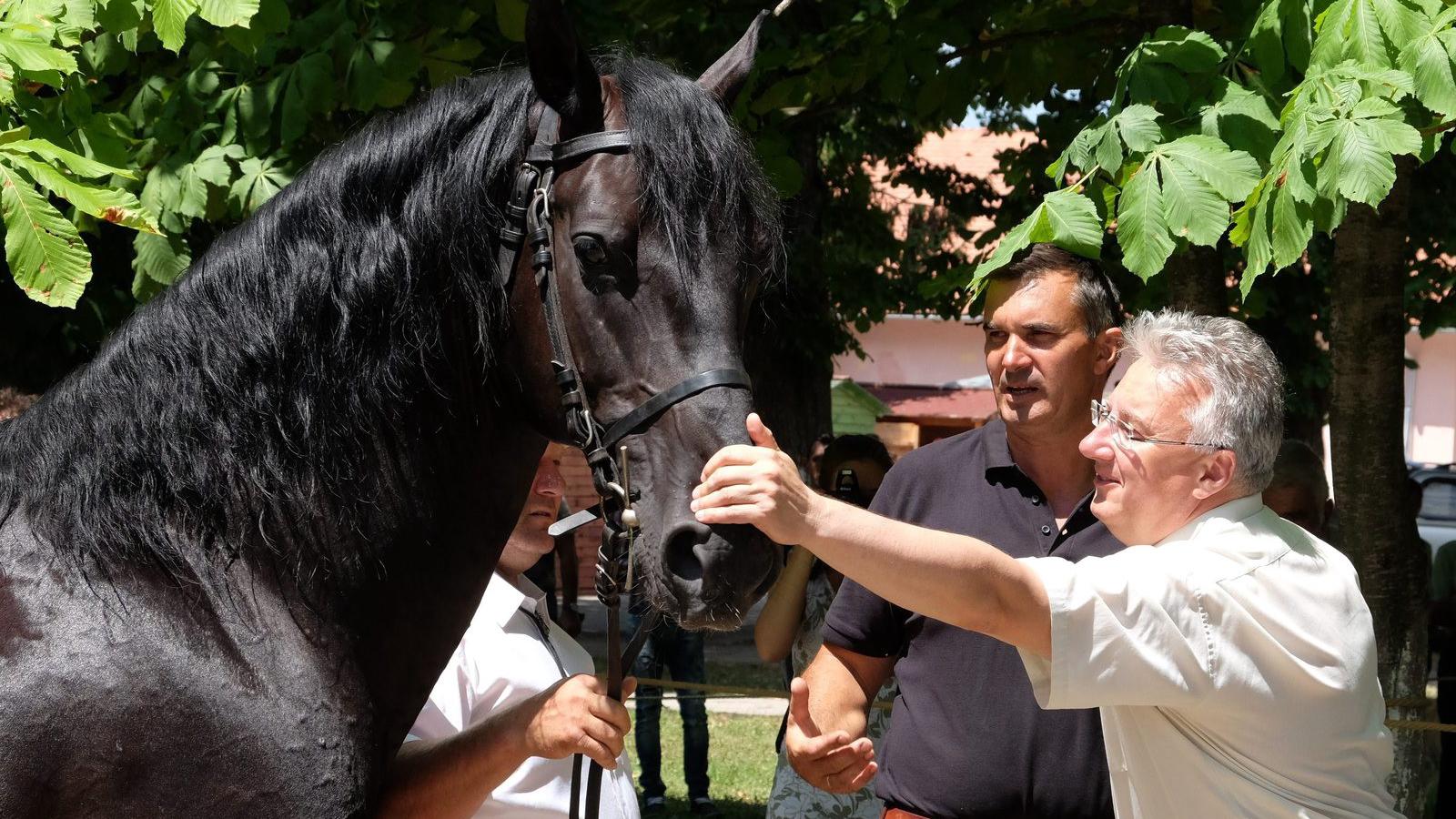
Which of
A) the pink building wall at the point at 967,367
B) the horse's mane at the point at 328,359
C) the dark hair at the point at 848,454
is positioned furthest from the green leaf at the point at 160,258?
the pink building wall at the point at 967,367

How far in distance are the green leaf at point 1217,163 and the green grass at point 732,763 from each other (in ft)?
17.3

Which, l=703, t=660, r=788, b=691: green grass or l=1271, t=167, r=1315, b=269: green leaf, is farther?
l=703, t=660, r=788, b=691: green grass

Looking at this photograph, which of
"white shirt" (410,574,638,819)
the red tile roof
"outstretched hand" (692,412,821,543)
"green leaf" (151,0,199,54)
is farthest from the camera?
the red tile roof

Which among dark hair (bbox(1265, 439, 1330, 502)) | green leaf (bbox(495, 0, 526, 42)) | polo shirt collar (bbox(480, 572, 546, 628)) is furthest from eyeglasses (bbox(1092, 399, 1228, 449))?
dark hair (bbox(1265, 439, 1330, 502))

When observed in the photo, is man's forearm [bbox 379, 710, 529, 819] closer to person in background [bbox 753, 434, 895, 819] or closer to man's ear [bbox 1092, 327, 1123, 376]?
man's ear [bbox 1092, 327, 1123, 376]

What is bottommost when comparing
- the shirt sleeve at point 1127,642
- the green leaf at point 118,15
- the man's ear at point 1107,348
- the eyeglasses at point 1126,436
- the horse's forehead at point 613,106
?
the shirt sleeve at point 1127,642

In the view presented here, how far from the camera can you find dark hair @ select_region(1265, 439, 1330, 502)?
5.48 m

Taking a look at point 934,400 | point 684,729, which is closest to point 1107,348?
point 684,729

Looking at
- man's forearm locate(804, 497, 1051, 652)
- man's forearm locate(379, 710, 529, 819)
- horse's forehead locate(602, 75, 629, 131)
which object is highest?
horse's forehead locate(602, 75, 629, 131)

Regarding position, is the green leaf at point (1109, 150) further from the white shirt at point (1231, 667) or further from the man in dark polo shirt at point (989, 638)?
the white shirt at point (1231, 667)

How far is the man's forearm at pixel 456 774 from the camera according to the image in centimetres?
226

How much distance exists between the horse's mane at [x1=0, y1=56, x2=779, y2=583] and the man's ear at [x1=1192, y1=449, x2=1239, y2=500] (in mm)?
836

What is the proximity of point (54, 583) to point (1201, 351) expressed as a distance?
6.16ft

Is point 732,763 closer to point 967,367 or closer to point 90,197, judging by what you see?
point 90,197
